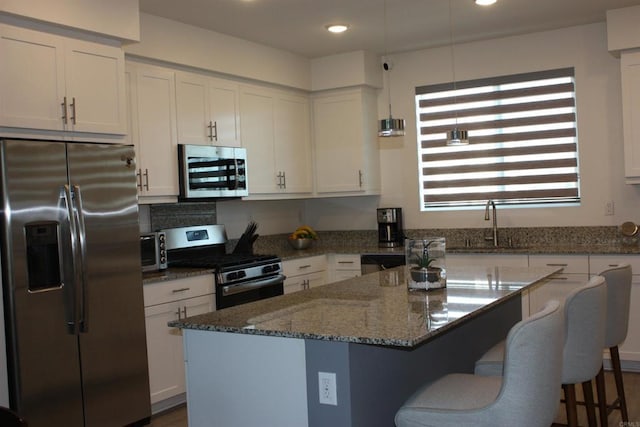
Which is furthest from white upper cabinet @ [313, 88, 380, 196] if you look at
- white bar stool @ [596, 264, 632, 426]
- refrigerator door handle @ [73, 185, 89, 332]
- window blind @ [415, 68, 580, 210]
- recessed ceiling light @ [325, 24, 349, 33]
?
white bar stool @ [596, 264, 632, 426]

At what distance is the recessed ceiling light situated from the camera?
4841mm

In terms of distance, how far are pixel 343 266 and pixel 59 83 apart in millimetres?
2896

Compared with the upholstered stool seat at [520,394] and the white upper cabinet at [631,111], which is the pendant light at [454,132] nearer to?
the white upper cabinet at [631,111]

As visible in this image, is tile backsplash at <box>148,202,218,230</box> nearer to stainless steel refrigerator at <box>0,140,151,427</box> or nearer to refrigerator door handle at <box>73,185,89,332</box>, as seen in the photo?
stainless steel refrigerator at <box>0,140,151,427</box>

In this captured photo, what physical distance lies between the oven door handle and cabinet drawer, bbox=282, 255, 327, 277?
136 mm

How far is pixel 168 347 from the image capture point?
13.5 ft

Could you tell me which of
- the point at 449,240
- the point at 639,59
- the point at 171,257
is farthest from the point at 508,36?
the point at 171,257

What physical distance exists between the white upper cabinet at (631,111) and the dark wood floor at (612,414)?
141 centimetres

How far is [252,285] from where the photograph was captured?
15.5 ft

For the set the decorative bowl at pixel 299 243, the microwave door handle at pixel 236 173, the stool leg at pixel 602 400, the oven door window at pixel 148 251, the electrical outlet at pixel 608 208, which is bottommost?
the stool leg at pixel 602 400

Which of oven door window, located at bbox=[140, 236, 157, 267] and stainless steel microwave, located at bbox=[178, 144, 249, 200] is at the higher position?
stainless steel microwave, located at bbox=[178, 144, 249, 200]

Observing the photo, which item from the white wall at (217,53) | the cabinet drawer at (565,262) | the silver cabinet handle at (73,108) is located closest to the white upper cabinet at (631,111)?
the cabinet drawer at (565,262)

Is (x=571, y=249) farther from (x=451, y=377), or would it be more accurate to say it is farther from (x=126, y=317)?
(x=126, y=317)

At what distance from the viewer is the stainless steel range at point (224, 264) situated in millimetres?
4492
